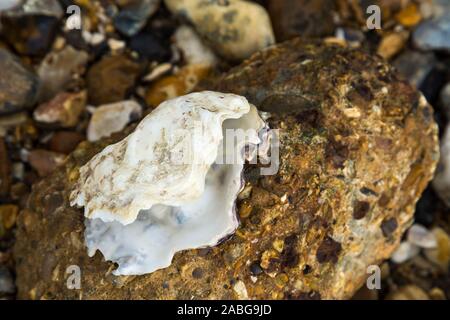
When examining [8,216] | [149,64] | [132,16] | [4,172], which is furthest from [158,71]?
[8,216]

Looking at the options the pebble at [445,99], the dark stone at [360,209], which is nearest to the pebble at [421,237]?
the pebble at [445,99]

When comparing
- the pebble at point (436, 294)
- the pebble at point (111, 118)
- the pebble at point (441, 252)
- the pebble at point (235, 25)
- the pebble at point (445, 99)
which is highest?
the pebble at point (235, 25)

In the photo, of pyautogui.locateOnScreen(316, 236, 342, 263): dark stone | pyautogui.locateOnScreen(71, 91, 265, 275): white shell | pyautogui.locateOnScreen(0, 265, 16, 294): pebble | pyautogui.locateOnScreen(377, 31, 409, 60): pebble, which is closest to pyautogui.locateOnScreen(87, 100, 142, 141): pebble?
pyautogui.locateOnScreen(71, 91, 265, 275): white shell

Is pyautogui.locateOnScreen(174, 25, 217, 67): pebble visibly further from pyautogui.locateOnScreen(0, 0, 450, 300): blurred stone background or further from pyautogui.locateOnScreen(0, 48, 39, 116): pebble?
pyautogui.locateOnScreen(0, 48, 39, 116): pebble

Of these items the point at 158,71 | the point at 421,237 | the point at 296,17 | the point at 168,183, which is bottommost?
the point at 421,237

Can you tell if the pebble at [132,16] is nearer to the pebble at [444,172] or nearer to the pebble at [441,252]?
the pebble at [444,172]

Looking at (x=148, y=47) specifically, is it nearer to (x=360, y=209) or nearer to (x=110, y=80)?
(x=110, y=80)
